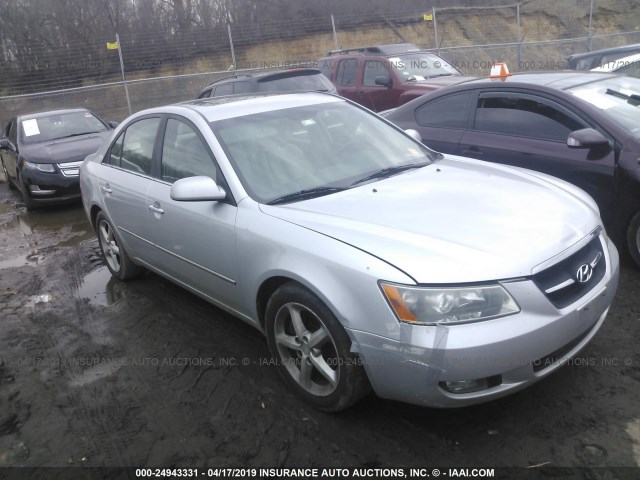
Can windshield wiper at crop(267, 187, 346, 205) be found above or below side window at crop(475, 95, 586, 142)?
below

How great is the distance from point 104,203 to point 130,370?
5.94 ft

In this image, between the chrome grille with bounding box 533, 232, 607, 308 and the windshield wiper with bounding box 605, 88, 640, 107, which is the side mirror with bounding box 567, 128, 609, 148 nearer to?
the windshield wiper with bounding box 605, 88, 640, 107

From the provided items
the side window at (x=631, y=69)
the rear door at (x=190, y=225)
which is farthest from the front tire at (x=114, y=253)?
the side window at (x=631, y=69)

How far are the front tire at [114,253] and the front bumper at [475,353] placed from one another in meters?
3.05

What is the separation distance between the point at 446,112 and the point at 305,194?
107 inches

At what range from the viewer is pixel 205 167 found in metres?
3.65

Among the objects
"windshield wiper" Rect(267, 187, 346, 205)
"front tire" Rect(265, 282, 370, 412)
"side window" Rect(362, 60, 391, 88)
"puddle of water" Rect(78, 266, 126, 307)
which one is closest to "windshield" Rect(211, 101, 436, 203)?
"windshield wiper" Rect(267, 187, 346, 205)

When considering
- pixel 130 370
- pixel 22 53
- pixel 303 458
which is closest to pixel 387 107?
pixel 130 370

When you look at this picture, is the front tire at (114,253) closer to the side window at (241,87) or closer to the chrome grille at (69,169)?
the chrome grille at (69,169)

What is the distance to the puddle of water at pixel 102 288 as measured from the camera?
4926 mm

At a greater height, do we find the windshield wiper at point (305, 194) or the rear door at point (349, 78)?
the rear door at point (349, 78)

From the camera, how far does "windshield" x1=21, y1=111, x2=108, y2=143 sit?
955 centimetres

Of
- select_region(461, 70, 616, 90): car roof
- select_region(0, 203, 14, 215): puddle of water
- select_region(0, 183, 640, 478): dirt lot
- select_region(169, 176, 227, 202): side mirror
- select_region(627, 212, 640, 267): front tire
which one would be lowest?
select_region(0, 183, 640, 478): dirt lot

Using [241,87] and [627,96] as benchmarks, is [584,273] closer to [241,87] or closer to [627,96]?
[627,96]
